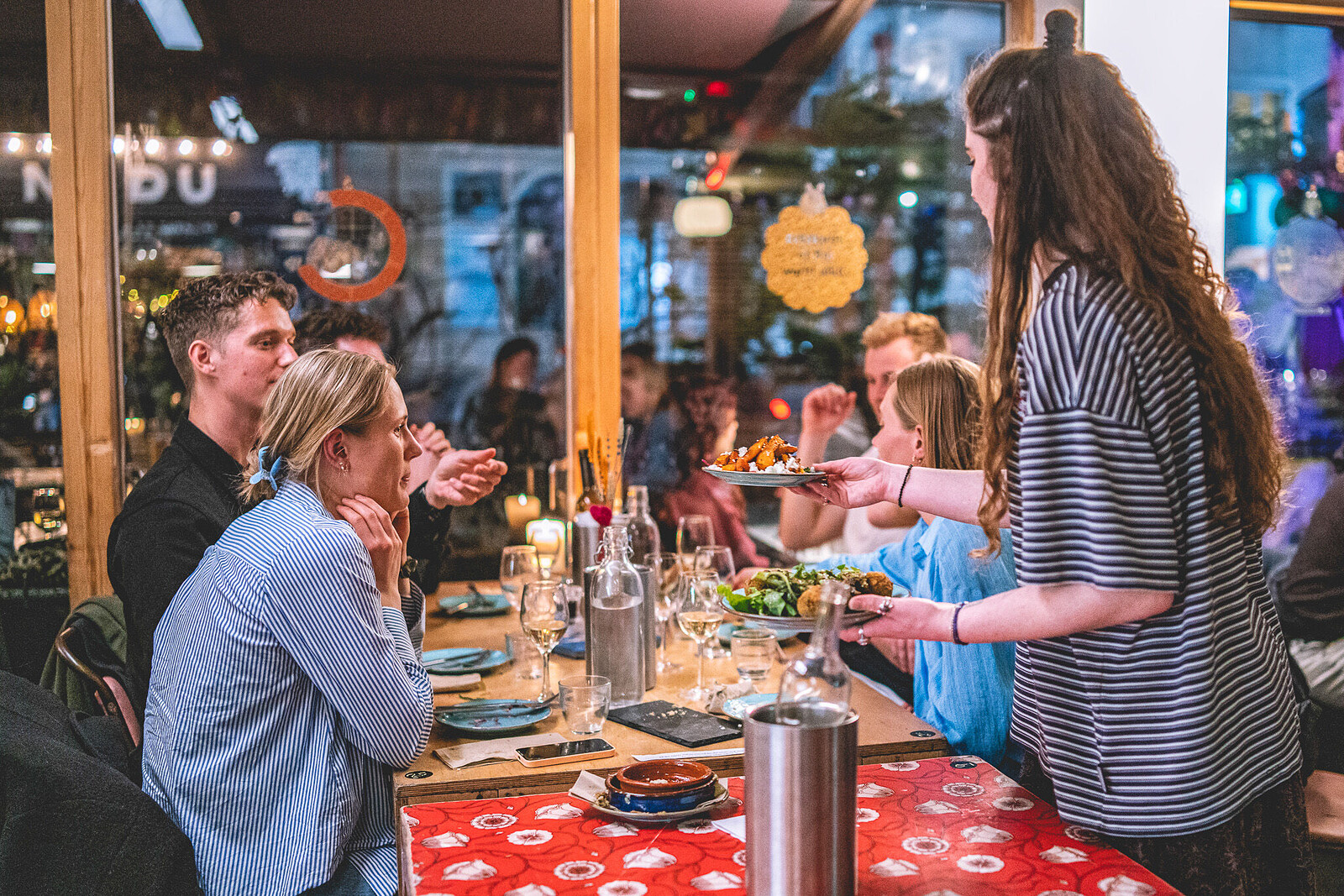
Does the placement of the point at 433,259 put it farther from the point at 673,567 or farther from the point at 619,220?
the point at 673,567

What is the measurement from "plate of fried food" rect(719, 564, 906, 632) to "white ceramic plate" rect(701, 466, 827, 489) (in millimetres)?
152

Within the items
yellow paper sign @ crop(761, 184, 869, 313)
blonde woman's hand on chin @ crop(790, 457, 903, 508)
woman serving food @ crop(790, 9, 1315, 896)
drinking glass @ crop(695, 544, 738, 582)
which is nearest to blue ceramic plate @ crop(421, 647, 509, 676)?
drinking glass @ crop(695, 544, 738, 582)

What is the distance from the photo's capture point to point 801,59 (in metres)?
3.89

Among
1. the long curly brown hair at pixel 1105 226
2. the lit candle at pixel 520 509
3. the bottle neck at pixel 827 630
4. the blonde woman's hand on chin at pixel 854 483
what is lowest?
the lit candle at pixel 520 509

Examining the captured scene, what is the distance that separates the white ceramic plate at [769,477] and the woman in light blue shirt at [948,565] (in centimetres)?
33

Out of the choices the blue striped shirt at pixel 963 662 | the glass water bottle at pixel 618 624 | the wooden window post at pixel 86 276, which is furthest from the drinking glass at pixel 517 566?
the wooden window post at pixel 86 276

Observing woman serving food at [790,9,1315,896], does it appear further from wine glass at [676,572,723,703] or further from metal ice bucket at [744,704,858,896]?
wine glass at [676,572,723,703]

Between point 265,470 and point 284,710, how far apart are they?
418 mm

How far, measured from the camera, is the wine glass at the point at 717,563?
244 cm

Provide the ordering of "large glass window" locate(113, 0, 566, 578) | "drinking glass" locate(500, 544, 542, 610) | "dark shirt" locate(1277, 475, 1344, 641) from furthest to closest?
"large glass window" locate(113, 0, 566, 578)
"dark shirt" locate(1277, 475, 1344, 641)
"drinking glass" locate(500, 544, 542, 610)

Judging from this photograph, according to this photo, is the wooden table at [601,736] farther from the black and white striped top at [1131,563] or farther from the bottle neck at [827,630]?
the bottle neck at [827,630]

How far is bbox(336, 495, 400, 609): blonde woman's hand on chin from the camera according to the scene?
1.84 meters

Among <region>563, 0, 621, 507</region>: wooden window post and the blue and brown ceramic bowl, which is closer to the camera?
the blue and brown ceramic bowl

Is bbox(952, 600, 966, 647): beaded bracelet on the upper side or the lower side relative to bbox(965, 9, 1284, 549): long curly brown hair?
lower
